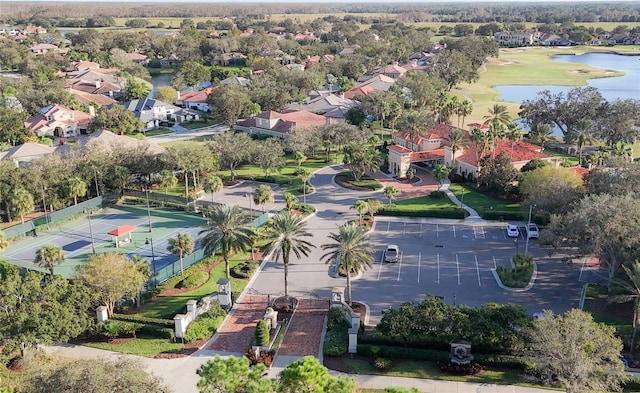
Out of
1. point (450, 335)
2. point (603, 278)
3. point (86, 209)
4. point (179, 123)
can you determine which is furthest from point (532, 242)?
point (179, 123)

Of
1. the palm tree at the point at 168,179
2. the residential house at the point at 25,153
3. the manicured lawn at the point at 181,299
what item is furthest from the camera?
the residential house at the point at 25,153

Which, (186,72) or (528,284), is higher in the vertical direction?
(186,72)

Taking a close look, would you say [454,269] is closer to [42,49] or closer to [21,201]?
[21,201]

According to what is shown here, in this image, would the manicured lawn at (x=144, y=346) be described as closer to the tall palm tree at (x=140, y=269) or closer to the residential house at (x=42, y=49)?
the tall palm tree at (x=140, y=269)

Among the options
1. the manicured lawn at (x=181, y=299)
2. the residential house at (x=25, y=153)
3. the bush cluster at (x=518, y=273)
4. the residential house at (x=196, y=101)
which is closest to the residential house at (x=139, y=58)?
the residential house at (x=196, y=101)

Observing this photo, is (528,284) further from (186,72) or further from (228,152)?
(186,72)

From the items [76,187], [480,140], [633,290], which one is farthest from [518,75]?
[633,290]
